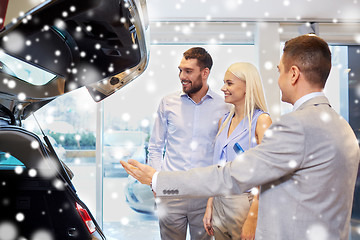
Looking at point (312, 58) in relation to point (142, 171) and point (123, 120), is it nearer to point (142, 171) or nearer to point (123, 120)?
point (142, 171)

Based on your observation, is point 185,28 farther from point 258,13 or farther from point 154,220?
point 154,220

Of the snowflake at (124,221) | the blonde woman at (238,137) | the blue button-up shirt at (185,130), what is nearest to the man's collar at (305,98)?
the blonde woman at (238,137)

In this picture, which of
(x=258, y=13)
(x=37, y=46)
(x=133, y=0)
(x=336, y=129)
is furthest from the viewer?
(x=258, y=13)

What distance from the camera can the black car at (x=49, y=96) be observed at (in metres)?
1.11

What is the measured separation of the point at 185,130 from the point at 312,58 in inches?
45.5

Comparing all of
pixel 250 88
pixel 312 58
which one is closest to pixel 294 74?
pixel 312 58

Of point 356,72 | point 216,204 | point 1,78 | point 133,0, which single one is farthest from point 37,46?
point 356,72

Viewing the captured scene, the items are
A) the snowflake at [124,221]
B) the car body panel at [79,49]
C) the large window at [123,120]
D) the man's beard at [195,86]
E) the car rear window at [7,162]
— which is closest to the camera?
the car body panel at [79,49]

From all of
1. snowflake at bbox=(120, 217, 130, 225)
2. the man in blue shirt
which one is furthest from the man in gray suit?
snowflake at bbox=(120, 217, 130, 225)

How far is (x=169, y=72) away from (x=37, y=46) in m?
2.84

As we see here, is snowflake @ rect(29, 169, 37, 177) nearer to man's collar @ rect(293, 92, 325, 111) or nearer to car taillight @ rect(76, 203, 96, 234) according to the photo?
car taillight @ rect(76, 203, 96, 234)

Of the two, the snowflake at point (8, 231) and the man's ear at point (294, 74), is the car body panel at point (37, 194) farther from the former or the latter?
the man's ear at point (294, 74)

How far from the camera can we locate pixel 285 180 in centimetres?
100

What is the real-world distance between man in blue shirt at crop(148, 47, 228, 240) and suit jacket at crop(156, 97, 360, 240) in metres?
0.98
